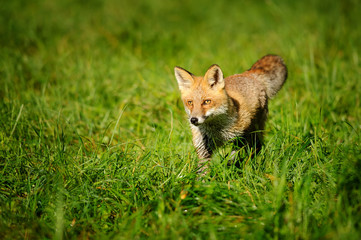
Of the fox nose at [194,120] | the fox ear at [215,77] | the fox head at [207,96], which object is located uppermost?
the fox ear at [215,77]

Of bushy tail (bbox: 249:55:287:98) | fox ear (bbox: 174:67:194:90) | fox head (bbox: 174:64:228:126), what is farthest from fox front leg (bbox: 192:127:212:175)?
bushy tail (bbox: 249:55:287:98)

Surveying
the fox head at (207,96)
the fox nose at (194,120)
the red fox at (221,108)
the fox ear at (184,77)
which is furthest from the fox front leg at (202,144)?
the fox ear at (184,77)

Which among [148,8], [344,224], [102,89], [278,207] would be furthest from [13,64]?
[148,8]

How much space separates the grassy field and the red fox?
0.30m

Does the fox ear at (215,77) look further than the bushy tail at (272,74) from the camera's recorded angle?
No

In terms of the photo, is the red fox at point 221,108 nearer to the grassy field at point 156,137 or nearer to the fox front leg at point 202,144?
the fox front leg at point 202,144

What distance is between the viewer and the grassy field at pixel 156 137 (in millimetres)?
2596

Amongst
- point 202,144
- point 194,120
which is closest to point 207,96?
point 194,120

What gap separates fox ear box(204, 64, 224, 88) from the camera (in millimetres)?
3738

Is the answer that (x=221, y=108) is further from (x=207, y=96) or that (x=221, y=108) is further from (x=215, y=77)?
(x=215, y=77)

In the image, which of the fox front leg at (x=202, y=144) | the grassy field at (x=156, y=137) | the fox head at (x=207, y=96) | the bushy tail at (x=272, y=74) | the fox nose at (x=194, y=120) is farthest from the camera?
the bushy tail at (x=272, y=74)

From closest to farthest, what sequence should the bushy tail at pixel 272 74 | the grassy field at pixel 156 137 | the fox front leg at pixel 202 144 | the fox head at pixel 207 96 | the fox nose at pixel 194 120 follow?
the grassy field at pixel 156 137
the fox nose at pixel 194 120
the fox head at pixel 207 96
the fox front leg at pixel 202 144
the bushy tail at pixel 272 74

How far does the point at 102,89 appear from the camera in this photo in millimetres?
5629

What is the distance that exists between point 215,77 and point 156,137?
1133mm
